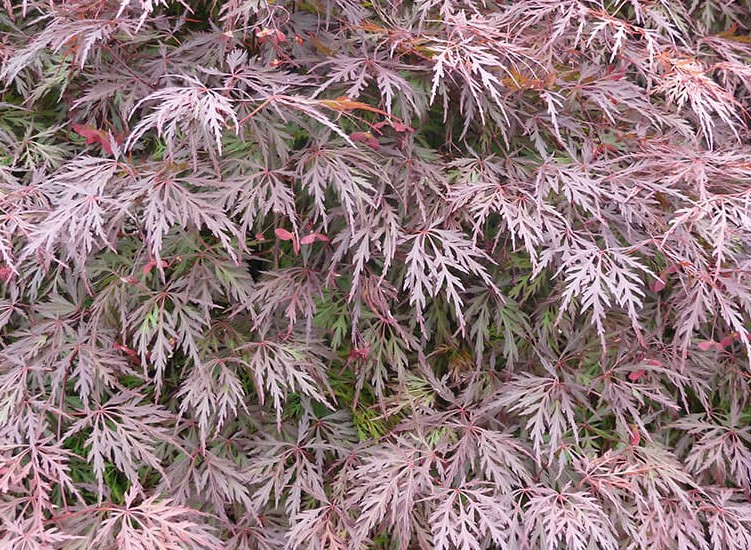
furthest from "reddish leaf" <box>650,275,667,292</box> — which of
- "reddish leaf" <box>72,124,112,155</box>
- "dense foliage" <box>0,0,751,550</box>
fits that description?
"reddish leaf" <box>72,124,112,155</box>

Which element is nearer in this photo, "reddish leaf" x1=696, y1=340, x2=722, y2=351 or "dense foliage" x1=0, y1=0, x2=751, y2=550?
"dense foliage" x1=0, y1=0, x2=751, y2=550

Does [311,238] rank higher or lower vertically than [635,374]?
higher

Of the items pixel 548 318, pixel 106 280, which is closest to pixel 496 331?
pixel 548 318

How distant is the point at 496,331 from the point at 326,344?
38 centimetres

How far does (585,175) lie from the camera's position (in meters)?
1.36

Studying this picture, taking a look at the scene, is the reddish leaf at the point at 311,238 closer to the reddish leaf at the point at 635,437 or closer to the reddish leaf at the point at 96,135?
the reddish leaf at the point at 96,135

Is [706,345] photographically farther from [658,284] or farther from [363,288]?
[363,288]

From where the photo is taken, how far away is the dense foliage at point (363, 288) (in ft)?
4.01

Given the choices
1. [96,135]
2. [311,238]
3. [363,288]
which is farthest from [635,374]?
[96,135]

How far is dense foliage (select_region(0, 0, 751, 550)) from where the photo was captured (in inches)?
48.1

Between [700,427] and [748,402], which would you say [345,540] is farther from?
[748,402]

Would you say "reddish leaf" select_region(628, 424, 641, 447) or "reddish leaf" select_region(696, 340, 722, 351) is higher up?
"reddish leaf" select_region(696, 340, 722, 351)

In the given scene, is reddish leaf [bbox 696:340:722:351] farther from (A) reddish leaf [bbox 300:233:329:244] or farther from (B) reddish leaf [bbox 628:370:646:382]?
(A) reddish leaf [bbox 300:233:329:244]

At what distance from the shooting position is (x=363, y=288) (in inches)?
52.3
